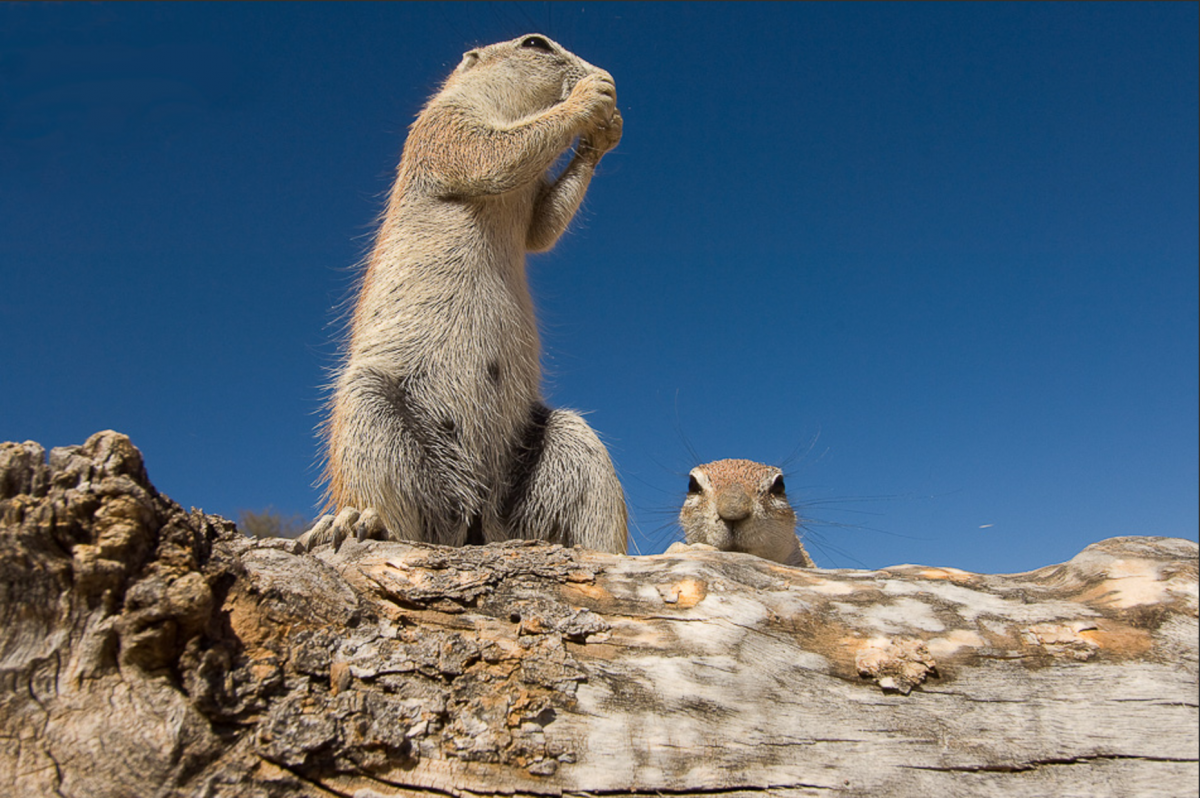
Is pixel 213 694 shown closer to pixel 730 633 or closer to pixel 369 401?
pixel 730 633

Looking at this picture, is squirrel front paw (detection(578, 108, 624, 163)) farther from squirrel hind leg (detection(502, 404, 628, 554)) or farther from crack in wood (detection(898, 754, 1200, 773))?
crack in wood (detection(898, 754, 1200, 773))

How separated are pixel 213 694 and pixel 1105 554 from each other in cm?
423

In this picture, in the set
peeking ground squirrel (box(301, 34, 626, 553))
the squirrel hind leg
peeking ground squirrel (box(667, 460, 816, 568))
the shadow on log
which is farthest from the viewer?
peeking ground squirrel (box(667, 460, 816, 568))

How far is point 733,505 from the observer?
648 cm

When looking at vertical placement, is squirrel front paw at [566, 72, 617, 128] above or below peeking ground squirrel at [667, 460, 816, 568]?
above

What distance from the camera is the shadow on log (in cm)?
276

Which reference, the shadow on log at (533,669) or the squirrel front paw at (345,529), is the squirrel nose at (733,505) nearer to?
the shadow on log at (533,669)

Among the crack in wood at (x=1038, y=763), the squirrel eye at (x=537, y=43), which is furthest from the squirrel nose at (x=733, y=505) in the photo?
the squirrel eye at (x=537, y=43)

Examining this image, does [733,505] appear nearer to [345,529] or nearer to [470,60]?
[345,529]

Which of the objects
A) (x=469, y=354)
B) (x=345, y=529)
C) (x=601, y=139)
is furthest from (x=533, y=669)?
(x=601, y=139)

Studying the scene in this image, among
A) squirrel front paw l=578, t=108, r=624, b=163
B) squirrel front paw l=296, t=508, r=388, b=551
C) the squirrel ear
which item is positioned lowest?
squirrel front paw l=296, t=508, r=388, b=551

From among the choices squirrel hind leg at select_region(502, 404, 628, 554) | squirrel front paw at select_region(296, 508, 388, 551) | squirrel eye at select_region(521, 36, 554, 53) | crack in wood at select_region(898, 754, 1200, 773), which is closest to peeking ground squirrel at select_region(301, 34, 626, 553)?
squirrel hind leg at select_region(502, 404, 628, 554)

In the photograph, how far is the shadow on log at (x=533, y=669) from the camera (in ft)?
9.04

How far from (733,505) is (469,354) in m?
2.51
